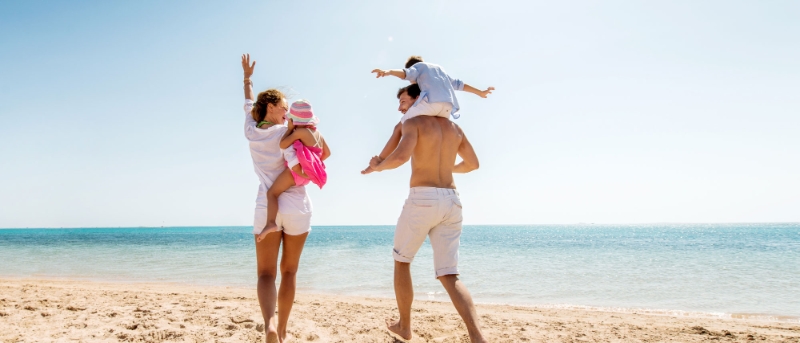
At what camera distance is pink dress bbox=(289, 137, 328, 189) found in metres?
2.83

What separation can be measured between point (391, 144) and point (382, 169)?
1.05 ft

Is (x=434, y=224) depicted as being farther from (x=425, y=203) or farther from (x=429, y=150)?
(x=429, y=150)

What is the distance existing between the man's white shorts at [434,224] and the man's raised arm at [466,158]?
14.4 inches

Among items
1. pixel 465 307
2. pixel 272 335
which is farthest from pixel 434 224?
pixel 272 335

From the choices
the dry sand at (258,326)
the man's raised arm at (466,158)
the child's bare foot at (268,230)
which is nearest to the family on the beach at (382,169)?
the child's bare foot at (268,230)

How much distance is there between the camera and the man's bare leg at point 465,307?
276 cm

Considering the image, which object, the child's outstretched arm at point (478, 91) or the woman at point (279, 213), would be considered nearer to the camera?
the woman at point (279, 213)

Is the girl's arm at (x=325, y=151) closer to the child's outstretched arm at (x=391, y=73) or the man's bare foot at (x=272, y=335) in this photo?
the child's outstretched arm at (x=391, y=73)

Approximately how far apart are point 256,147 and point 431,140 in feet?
4.09

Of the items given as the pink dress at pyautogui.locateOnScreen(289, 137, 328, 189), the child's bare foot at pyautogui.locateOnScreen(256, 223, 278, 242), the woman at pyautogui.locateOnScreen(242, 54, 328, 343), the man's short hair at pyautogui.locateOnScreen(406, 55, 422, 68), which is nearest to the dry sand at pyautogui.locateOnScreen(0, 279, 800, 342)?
the woman at pyautogui.locateOnScreen(242, 54, 328, 343)

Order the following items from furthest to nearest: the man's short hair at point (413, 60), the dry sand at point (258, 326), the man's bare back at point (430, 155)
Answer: the dry sand at point (258, 326) < the man's short hair at point (413, 60) < the man's bare back at point (430, 155)

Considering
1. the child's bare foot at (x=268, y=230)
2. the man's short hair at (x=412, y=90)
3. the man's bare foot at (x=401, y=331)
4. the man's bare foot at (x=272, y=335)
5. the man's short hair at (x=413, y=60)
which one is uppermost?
the man's short hair at (x=413, y=60)

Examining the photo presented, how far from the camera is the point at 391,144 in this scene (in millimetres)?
3107

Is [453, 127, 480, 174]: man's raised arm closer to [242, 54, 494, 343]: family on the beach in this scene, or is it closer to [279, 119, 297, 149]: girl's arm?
[242, 54, 494, 343]: family on the beach
